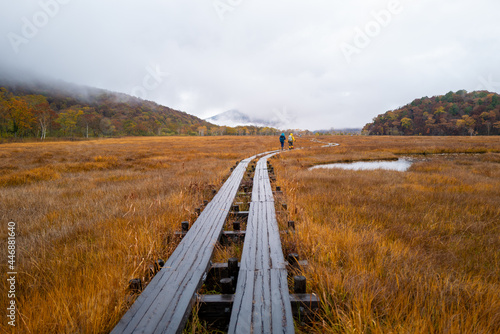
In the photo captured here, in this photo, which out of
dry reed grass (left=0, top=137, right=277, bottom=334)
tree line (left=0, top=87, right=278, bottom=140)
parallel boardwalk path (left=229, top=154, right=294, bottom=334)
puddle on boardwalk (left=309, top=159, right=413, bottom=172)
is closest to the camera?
parallel boardwalk path (left=229, top=154, right=294, bottom=334)

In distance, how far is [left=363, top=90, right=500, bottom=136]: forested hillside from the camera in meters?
102

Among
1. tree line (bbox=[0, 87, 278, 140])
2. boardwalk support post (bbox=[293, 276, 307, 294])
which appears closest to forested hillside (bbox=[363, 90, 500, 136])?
tree line (bbox=[0, 87, 278, 140])

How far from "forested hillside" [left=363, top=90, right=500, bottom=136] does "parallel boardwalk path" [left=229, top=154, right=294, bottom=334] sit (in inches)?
5465

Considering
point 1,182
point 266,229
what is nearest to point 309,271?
point 266,229

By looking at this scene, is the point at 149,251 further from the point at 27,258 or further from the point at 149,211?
the point at 149,211

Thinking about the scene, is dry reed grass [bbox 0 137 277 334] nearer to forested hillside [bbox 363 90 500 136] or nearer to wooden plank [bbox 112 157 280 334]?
wooden plank [bbox 112 157 280 334]

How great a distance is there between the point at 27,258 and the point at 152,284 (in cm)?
234

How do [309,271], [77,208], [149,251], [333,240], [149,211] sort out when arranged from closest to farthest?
[309,271], [149,251], [333,240], [149,211], [77,208]

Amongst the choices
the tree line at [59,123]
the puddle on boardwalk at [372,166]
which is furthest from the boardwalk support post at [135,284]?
the tree line at [59,123]

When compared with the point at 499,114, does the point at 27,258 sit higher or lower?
lower

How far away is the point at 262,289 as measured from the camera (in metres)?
2.29

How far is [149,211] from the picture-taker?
510cm

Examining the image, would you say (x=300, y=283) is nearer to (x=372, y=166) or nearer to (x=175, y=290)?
(x=175, y=290)

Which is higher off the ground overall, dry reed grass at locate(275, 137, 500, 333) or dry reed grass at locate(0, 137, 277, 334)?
dry reed grass at locate(0, 137, 277, 334)
